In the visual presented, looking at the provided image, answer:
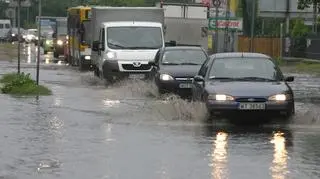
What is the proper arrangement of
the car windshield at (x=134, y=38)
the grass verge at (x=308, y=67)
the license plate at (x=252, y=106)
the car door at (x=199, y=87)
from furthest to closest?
the grass verge at (x=308, y=67) → the car windshield at (x=134, y=38) → the car door at (x=199, y=87) → the license plate at (x=252, y=106)

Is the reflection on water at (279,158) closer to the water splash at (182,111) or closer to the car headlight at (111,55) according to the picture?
the water splash at (182,111)

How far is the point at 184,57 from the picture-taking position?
2373cm

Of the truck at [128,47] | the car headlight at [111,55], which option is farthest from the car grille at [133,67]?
the car headlight at [111,55]

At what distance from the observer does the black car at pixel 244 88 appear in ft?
50.0

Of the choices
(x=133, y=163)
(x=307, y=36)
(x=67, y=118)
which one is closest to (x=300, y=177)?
(x=133, y=163)

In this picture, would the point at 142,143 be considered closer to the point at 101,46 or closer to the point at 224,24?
the point at 101,46

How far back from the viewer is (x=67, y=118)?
17.0 m

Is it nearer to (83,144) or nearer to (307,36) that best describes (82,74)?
(83,144)

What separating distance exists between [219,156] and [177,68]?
35.1 feet

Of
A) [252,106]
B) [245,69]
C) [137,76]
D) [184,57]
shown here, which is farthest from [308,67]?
[252,106]

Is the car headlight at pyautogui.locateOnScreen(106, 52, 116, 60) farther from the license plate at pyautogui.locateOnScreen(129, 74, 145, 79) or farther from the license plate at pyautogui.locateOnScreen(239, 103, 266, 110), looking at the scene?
the license plate at pyautogui.locateOnScreen(239, 103, 266, 110)

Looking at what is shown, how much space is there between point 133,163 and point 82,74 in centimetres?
2526

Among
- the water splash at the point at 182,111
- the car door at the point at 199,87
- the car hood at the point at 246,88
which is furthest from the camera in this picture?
the car door at the point at 199,87

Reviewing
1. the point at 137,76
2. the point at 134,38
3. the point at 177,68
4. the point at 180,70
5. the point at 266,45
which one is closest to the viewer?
the point at 180,70
